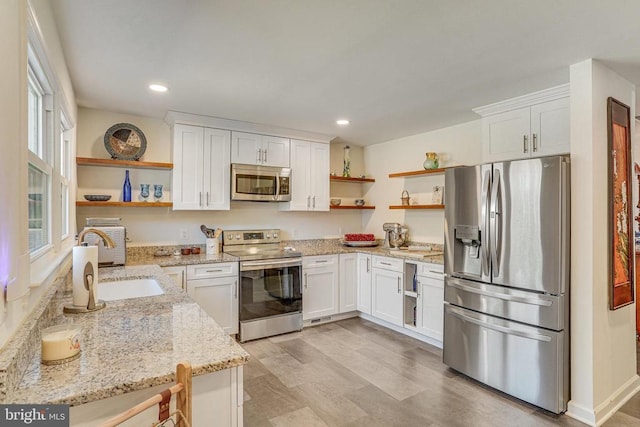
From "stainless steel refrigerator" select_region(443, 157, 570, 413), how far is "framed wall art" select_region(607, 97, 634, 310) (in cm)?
37

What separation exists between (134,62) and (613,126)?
3346mm

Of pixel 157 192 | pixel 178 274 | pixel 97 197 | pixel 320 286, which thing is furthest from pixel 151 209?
pixel 320 286

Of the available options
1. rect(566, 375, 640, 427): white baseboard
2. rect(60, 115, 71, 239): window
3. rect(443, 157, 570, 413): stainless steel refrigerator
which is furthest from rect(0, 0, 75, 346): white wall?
rect(566, 375, 640, 427): white baseboard

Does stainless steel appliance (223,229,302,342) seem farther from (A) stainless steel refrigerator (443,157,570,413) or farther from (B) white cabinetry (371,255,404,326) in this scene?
(A) stainless steel refrigerator (443,157,570,413)

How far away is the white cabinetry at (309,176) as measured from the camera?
4.34m

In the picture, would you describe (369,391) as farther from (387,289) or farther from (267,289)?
(267,289)

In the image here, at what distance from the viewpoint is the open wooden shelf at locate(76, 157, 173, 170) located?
10.6 ft

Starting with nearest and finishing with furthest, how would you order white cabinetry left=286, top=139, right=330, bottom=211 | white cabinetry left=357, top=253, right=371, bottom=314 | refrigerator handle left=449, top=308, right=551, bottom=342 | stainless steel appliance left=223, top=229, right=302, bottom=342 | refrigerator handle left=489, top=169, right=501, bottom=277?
refrigerator handle left=449, top=308, right=551, bottom=342 < refrigerator handle left=489, top=169, right=501, bottom=277 < stainless steel appliance left=223, top=229, right=302, bottom=342 < white cabinetry left=357, top=253, right=371, bottom=314 < white cabinetry left=286, top=139, right=330, bottom=211

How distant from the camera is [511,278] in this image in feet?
8.25

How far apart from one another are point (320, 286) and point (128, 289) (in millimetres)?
2208

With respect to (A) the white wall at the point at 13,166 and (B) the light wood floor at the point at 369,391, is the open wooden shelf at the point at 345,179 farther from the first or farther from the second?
(A) the white wall at the point at 13,166

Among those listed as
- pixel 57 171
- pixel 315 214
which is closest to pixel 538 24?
pixel 57 171

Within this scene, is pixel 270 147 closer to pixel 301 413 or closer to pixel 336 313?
pixel 336 313

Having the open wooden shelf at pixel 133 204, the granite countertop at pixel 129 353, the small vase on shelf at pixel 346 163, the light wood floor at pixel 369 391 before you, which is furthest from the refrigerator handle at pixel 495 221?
the open wooden shelf at pixel 133 204
